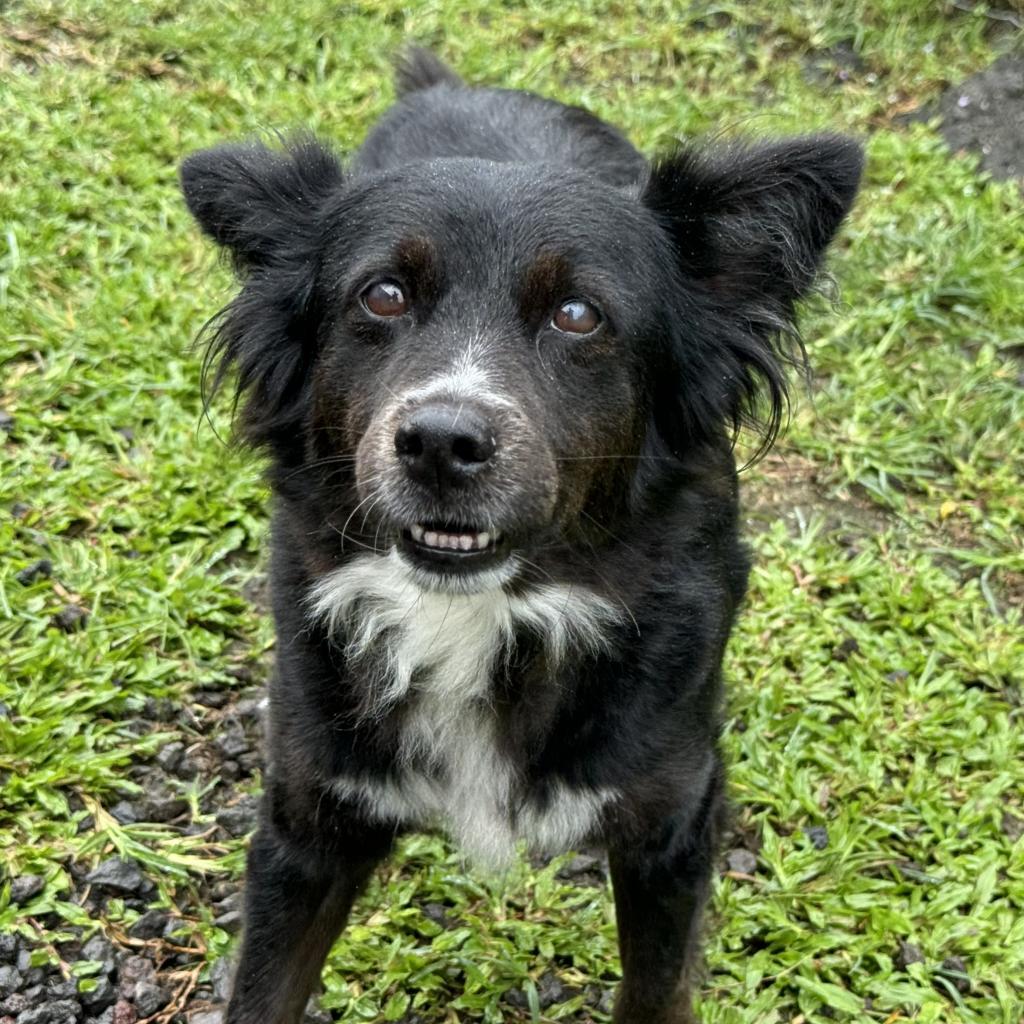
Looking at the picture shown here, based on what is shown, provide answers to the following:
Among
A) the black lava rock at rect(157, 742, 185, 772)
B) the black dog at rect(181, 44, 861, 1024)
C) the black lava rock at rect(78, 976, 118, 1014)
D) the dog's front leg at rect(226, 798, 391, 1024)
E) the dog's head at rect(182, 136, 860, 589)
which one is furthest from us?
the black lava rock at rect(157, 742, 185, 772)

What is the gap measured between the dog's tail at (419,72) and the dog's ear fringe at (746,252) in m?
2.77

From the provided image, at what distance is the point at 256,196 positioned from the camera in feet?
12.0

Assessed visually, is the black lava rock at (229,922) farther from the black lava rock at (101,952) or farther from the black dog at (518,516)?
the black dog at (518,516)

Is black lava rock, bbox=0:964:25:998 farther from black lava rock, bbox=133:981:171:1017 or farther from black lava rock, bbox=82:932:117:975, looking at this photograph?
black lava rock, bbox=133:981:171:1017

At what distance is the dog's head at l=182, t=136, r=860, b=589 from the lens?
3.10m

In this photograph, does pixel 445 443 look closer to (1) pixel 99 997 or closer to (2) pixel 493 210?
(2) pixel 493 210

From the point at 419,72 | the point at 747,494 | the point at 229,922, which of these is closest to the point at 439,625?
the point at 229,922

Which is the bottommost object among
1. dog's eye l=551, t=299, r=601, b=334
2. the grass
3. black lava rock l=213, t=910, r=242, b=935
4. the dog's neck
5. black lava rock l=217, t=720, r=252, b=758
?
black lava rock l=213, t=910, r=242, b=935

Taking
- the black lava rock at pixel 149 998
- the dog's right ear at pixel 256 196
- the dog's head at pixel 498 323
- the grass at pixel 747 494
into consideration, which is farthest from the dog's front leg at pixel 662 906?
the dog's right ear at pixel 256 196

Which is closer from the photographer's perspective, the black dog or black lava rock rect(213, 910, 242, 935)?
the black dog

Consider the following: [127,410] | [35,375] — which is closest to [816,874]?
[127,410]

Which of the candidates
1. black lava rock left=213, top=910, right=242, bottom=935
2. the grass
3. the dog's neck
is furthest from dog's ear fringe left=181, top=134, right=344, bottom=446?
black lava rock left=213, top=910, right=242, bottom=935

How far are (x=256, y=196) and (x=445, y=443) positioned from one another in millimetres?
1169

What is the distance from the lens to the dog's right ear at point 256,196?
365 cm
